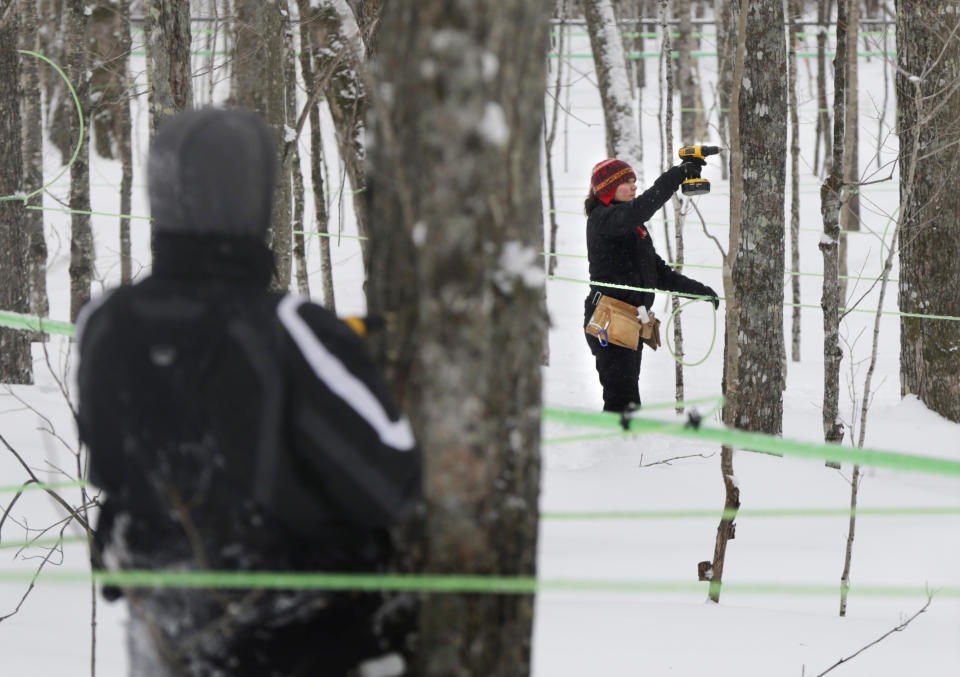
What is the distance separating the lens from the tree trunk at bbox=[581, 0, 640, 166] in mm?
9203

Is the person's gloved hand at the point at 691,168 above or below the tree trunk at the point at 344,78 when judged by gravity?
below

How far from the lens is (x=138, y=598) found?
1677 mm

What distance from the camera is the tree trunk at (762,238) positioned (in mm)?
6387

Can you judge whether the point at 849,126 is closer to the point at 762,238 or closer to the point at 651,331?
the point at 762,238

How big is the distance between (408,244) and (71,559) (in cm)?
371

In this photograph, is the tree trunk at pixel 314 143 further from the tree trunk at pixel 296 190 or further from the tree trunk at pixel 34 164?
the tree trunk at pixel 34 164

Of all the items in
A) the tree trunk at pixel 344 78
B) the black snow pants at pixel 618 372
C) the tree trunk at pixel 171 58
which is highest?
the tree trunk at pixel 344 78

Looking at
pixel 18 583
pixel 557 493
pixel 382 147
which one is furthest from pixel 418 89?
pixel 557 493

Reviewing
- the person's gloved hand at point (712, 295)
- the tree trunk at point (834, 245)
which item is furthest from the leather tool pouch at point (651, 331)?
the tree trunk at point (834, 245)

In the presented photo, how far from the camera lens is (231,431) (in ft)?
5.02

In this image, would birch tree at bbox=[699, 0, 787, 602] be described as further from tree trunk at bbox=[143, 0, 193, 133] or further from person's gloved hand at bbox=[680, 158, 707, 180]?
tree trunk at bbox=[143, 0, 193, 133]

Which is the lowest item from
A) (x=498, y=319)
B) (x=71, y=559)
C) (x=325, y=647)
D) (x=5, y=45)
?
(x=71, y=559)

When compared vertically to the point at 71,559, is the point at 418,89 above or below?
above

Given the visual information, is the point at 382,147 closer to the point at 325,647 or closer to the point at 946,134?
the point at 325,647
